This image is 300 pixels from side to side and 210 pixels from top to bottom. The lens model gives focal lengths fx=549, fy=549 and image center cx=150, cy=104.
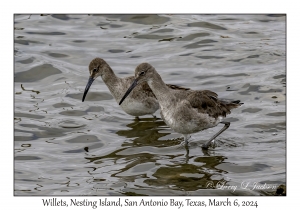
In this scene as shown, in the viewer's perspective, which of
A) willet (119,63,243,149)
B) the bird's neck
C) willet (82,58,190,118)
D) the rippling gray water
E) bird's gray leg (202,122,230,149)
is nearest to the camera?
the rippling gray water

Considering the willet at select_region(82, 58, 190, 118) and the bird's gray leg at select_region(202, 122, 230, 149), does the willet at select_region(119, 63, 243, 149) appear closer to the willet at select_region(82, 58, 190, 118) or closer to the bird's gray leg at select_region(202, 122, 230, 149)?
the bird's gray leg at select_region(202, 122, 230, 149)

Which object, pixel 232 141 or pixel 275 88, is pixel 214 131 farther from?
pixel 275 88

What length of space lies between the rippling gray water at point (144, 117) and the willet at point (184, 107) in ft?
Result: 1.93

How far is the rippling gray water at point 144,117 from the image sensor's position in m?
9.01

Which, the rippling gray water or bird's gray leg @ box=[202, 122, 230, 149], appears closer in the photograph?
the rippling gray water

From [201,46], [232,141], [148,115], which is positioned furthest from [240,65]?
[232,141]

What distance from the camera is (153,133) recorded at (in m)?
11.2

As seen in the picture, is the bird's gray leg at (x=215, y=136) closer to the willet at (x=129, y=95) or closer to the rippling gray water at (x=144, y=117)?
the rippling gray water at (x=144, y=117)

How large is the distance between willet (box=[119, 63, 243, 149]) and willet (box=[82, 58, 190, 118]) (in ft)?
4.54

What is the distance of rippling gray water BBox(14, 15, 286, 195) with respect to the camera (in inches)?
355

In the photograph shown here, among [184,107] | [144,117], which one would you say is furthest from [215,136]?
[144,117]

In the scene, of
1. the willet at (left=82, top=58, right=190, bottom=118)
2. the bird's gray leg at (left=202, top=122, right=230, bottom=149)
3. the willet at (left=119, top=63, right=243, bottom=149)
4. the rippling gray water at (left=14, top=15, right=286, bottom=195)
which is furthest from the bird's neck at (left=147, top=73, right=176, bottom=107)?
the willet at (left=82, top=58, right=190, bottom=118)

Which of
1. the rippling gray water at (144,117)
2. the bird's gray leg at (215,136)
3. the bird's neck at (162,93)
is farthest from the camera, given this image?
the bird's gray leg at (215,136)

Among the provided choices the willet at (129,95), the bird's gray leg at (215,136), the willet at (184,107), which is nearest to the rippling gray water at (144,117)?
the bird's gray leg at (215,136)
